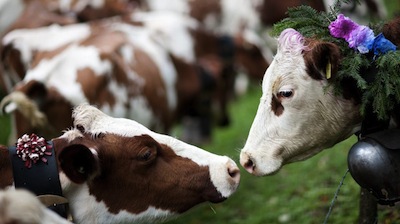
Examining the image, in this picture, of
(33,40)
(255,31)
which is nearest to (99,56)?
(33,40)

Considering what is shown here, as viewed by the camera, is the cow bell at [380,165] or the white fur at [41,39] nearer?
the cow bell at [380,165]

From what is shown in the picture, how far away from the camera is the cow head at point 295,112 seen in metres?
4.20

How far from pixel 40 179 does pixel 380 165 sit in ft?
5.76

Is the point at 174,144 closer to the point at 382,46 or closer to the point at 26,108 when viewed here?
A: the point at 382,46

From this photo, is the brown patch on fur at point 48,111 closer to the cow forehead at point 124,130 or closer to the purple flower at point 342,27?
the cow forehead at point 124,130

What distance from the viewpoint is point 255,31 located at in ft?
40.5

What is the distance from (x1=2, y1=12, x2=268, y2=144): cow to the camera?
21.1 ft

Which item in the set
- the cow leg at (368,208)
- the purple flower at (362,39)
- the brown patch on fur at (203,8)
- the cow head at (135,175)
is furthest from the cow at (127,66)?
the brown patch on fur at (203,8)

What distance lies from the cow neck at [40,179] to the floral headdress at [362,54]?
5.14 feet

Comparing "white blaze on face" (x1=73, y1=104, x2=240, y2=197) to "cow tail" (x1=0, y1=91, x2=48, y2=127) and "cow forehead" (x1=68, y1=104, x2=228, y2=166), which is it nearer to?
"cow forehead" (x1=68, y1=104, x2=228, y2=166)

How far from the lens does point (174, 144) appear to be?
13.4 feet

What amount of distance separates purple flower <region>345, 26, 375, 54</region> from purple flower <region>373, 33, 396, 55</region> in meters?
0.03

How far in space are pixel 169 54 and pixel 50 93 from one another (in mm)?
2061

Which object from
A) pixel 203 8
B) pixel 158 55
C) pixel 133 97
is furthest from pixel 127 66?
pixel 203 8
